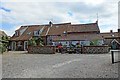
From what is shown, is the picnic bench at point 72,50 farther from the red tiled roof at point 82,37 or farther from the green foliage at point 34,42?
the red tiled roof at point 82,37

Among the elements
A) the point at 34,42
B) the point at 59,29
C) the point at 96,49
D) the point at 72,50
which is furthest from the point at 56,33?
the point at 96,49

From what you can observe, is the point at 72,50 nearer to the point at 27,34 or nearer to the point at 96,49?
the point at 96,49

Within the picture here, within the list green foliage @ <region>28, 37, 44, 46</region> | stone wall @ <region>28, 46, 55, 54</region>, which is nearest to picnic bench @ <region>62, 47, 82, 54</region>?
stone wall @ <region>28, 46, 55, 54</region>

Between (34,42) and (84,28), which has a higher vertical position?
(84,28)

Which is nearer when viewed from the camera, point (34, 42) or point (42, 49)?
point (42, 49)

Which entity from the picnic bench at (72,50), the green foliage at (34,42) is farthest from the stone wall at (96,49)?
the green foliage at (34,42)

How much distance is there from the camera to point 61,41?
44906 mm

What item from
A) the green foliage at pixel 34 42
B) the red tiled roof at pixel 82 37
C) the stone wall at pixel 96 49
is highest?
the red tiled roof at pixel 82 37

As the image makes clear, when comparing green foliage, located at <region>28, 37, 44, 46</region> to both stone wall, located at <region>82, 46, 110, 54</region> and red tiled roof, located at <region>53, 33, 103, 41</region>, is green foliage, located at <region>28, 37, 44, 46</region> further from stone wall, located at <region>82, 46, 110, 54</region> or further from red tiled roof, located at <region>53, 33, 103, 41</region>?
stone wall, located at <region>82, 46, 110, 54</region>

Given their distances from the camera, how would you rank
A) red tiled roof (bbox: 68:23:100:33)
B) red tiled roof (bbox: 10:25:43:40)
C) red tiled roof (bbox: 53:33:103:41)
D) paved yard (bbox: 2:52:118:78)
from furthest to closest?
red tiled roof (bbox: 10:25:43:40) < red tiled roof (bbox: 68:23:100:33) < red tiled roof (bbox: 53:33:103:41) < paved yard (bbox: 2:52:118:78)

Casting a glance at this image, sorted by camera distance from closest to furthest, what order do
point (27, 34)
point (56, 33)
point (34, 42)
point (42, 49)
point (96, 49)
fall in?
point (96, 49), point (42, 49), point (34, 42), point (56, 33), point (27, 34)

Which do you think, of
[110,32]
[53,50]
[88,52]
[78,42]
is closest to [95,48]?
[88,52]

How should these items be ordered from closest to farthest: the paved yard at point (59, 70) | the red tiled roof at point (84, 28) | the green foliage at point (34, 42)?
the paved yard at point (59, 70)
the green foliage at point (34, 42)
the red tiled roof at point (84, 28)

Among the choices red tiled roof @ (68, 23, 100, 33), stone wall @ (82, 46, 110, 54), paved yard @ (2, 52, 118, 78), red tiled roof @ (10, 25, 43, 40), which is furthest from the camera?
red tiled roof @ (10, 25, 43, 40)
